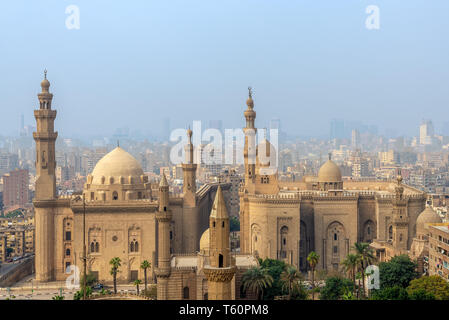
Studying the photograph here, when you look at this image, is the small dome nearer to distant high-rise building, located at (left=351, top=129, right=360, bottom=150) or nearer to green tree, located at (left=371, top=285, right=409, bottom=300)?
green tree, located at (left=371, top=285, right=409, bottom=300)

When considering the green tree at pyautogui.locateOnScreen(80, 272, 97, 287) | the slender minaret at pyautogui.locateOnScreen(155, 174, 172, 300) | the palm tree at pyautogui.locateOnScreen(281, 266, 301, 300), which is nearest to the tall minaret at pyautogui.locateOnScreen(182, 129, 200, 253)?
the green tree at pyautogui.locateOnScreen(80, 272, 97, 287)

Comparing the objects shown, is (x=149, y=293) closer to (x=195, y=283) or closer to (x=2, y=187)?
(x=195, y=283)

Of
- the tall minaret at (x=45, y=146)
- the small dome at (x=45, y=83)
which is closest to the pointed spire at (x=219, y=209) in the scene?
the tall minaret at (x=45, y=146)

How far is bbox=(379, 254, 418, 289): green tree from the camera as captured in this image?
102 ft

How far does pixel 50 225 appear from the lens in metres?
38.8

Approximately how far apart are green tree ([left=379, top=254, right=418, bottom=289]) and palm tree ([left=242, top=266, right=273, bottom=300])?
575cm

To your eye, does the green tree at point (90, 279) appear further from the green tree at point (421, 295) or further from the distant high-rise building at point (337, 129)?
the distant high-rise building at point (337, 129)

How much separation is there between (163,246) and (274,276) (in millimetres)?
6369

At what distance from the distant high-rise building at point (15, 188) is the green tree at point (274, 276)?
57.4 meters

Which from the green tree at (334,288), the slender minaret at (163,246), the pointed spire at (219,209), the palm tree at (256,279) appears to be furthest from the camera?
the green tree at (334,288)

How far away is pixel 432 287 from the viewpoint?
90.2 ft

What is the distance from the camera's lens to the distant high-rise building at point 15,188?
83062 millimetres
